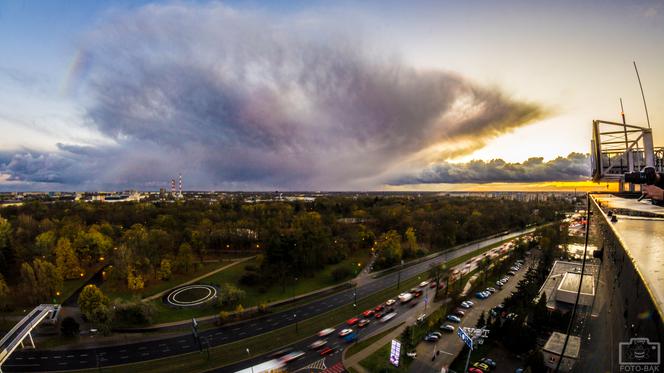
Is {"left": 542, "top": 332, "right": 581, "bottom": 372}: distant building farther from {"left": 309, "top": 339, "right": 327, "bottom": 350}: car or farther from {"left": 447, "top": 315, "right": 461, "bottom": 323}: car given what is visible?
{"left": 309, "top": 339, "right": 327, "bottom": 350}: car

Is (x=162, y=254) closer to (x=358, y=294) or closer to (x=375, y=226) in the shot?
(x=358, y=294)

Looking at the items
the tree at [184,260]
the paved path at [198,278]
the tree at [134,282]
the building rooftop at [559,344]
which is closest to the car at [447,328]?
the building rooftop at [559,344]

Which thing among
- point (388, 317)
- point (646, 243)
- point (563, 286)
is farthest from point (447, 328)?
point (646, 243)

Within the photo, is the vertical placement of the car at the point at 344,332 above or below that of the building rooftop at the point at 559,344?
below

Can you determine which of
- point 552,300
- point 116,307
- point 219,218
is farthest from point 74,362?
point 219,218

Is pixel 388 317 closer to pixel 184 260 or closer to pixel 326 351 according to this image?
pixel 326 351

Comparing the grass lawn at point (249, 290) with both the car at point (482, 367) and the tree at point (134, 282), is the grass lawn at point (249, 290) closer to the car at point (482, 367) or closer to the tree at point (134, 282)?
the tree at point (134, 282)
